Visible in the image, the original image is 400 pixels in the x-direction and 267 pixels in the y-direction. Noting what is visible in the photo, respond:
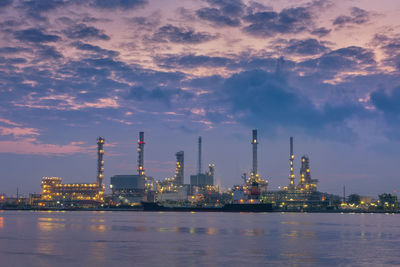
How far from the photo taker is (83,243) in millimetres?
48000

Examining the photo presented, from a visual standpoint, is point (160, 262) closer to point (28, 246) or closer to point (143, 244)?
point (143, 244)

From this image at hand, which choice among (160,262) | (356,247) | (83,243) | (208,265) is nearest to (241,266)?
(208,265)

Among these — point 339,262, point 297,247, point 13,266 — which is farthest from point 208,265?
point 297,247

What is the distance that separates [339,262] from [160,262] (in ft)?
41.0

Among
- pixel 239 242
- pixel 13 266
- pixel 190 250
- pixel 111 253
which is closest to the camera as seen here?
pixel 13 266

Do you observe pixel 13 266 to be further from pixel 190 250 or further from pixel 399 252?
pixel 399 252

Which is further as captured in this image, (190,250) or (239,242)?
(239,242)

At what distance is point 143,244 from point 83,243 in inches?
236

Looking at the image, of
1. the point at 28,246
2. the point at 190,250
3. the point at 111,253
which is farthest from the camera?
the point at 28,246

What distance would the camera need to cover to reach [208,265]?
1272 inches

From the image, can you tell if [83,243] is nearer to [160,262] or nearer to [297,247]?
[160,262]

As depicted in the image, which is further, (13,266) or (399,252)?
(399,252)

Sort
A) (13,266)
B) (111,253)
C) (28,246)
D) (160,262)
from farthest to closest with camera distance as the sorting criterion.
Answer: (28,246) → (111,253) → (160,262) → (13,266)

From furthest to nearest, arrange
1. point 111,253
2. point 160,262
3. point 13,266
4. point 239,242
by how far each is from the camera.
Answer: point 239,242, point 111,253, point 160,262, point 13,266
